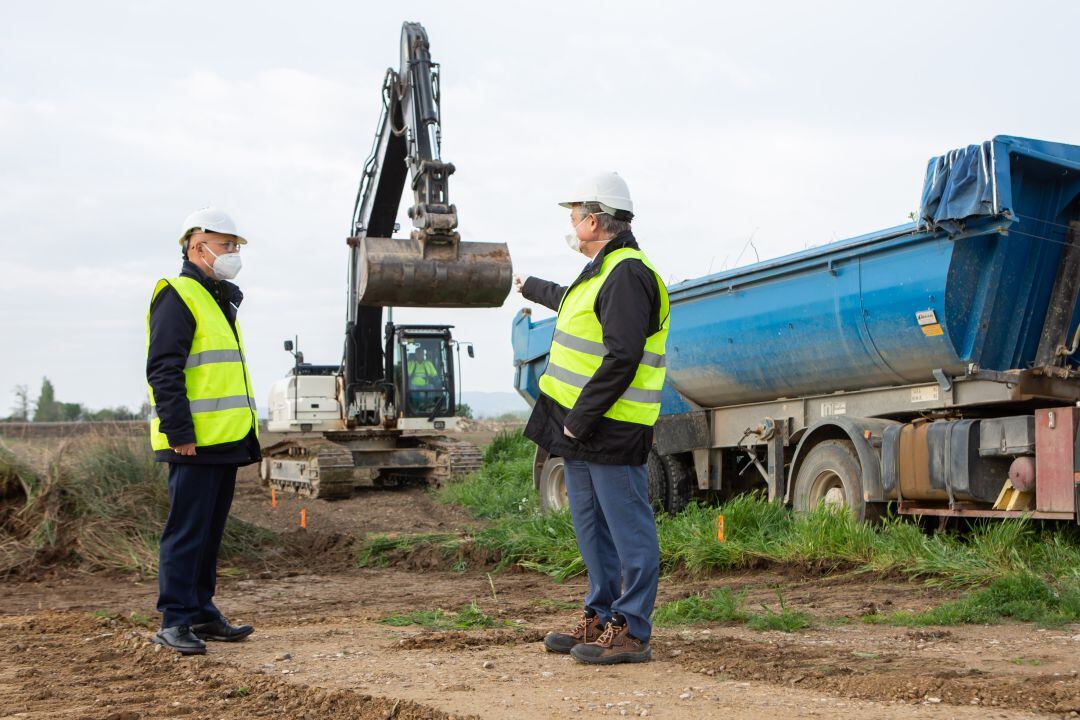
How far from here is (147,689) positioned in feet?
14.3

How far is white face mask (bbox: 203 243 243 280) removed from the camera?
18.9 feet

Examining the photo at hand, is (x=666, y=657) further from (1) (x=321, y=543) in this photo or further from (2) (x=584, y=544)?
A: (1) (x=321, y=543)

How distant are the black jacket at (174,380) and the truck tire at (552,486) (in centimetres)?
760

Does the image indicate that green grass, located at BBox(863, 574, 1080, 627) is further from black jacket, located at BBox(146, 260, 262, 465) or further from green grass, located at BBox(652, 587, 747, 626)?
black jacket, located at BBox(146, 260, 262, 465)

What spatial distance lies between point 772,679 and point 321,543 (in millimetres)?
7113

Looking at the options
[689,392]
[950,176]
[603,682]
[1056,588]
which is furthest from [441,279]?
[603,682]

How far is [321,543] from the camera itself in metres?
10.8

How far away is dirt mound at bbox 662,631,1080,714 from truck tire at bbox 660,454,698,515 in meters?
6.94

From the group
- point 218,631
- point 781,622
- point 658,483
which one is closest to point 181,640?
point 218,631

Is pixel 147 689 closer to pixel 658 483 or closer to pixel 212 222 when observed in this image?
pixel 212 222

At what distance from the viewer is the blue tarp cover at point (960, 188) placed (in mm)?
7969

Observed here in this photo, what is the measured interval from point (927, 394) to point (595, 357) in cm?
487

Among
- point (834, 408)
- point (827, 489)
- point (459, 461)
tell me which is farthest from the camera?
point (459, 461)

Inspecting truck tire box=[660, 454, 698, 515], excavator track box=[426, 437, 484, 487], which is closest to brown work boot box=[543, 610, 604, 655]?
truck tire box=[660, 454, 698, 515]
